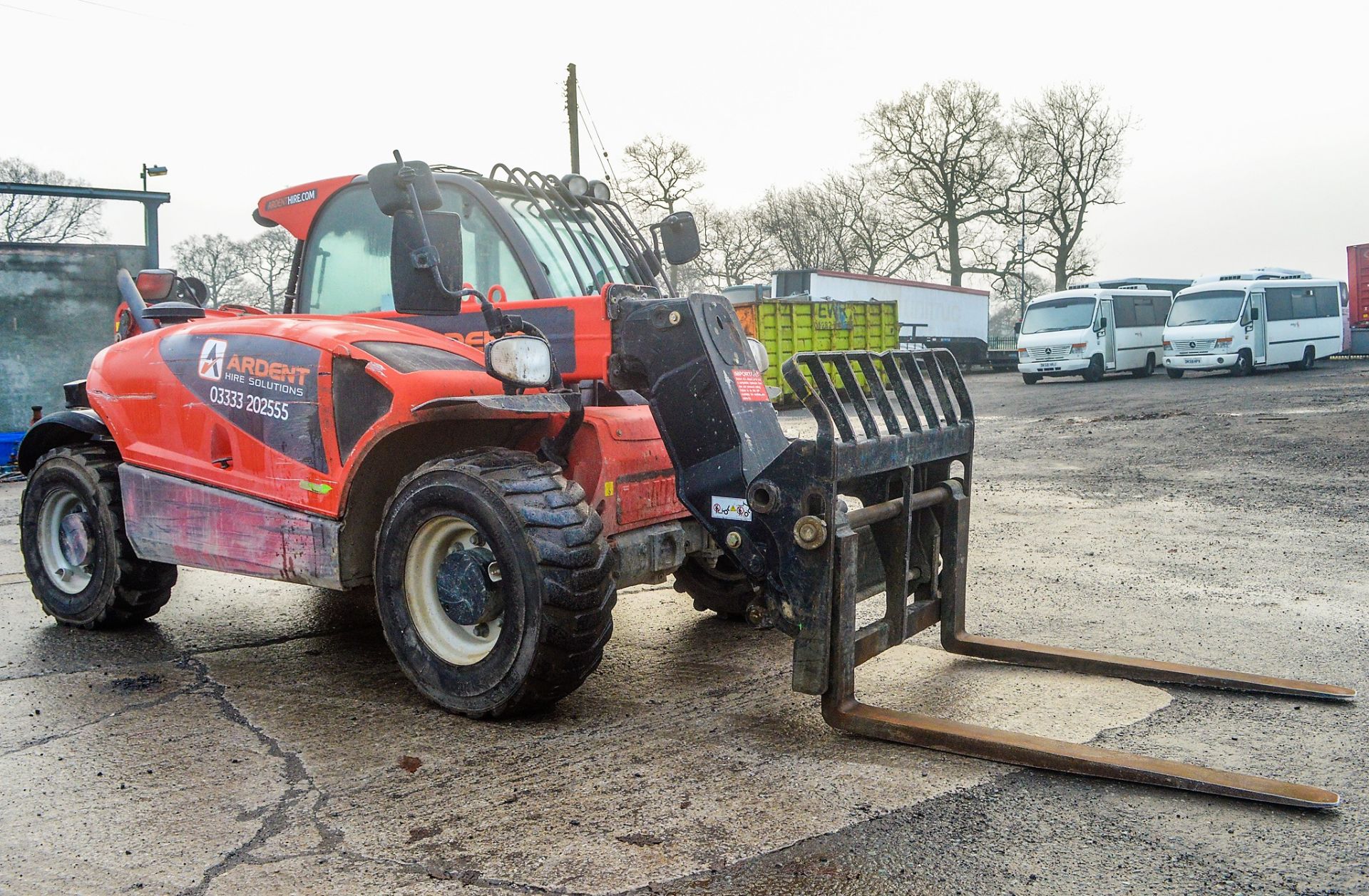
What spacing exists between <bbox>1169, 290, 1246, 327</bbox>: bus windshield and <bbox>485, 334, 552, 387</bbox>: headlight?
92.2ft

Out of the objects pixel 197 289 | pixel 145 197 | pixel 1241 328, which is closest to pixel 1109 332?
pixel 1241 328

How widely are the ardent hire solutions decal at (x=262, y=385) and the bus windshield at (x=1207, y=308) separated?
28.2 meters

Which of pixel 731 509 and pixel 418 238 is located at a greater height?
pixel 418 238

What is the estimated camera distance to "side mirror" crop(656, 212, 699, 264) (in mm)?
5664

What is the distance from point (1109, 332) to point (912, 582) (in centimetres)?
2786

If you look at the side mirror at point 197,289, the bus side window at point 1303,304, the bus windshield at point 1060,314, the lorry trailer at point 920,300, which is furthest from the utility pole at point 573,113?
the side mirror at point 197,289

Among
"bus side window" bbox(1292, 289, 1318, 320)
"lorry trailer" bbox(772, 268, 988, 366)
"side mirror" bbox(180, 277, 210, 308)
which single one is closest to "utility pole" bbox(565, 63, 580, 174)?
"lorry trailer" bbox(772, 268, 988, 366)

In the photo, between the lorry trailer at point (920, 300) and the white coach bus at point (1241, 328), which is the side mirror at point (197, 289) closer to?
the lorry trailer at point (920, 300)

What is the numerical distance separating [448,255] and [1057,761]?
9.67 ft

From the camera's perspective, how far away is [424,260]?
14.3ft

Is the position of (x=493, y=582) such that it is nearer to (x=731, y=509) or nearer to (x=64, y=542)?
(x=731, y=509)

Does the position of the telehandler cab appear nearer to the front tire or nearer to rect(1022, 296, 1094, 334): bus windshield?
the front tire

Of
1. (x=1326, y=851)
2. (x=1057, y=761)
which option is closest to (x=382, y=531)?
(x=1057, y=761)

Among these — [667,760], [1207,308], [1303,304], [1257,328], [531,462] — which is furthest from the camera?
[1303,304]
